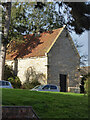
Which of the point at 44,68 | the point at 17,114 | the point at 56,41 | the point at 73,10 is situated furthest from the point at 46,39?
the point at 73,10

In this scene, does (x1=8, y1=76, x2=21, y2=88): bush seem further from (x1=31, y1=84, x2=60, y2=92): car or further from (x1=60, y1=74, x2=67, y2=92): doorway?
(x1=31, y1=84, x2=60, y2=92): car

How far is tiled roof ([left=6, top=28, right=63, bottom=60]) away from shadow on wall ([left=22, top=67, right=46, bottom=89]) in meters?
2.15

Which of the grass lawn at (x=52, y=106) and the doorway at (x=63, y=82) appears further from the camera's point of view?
the doorway at (x=63, y=82)

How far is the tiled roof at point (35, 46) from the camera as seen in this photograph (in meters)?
33.7

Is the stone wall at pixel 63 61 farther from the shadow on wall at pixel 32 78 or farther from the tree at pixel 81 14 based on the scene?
the tree at pixel 81 14

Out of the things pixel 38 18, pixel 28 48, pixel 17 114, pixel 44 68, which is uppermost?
pixel 38 18

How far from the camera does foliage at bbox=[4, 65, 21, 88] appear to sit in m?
32.9

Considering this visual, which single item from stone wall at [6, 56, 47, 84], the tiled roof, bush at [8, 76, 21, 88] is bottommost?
bush at [8, 76, 21, 88]

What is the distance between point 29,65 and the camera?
113ft

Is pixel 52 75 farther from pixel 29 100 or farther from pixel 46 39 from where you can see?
pixel 29 100

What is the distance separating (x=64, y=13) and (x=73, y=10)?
4.57 ft

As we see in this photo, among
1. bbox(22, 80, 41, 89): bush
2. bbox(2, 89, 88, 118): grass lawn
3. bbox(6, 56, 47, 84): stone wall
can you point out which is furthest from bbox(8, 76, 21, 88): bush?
bbox(2, 89, 88, 118): grass lawn

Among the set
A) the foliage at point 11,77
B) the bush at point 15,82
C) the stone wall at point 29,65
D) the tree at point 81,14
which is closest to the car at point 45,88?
the stone wall at point 29,65

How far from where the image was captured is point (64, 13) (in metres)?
8.55
